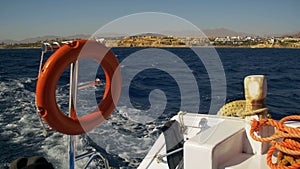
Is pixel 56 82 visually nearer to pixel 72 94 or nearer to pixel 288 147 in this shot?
pixel 72 94

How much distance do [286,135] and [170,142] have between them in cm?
120

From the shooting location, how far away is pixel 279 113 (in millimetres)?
7980

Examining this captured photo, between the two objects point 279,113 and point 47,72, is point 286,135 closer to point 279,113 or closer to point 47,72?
point 47,72

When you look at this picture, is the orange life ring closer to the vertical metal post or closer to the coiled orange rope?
the vertical metal post

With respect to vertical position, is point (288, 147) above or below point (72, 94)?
below

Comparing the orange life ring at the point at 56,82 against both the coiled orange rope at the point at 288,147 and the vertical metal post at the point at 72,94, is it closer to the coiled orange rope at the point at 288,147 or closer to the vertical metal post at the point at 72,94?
the vertical metal post at the point at 72,94

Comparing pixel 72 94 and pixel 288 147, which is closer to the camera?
pixel 288 147

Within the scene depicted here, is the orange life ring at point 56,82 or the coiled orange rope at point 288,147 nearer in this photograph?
the coiled orange rope at point 288,147

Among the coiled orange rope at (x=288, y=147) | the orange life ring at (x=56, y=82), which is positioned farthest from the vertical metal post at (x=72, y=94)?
the coiled orange rope at (x=288, y=147)

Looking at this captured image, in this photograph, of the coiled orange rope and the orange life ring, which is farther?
the orange life ring

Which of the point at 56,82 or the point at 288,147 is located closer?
the point at 288,147

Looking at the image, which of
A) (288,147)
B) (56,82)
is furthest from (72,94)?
(288,147)

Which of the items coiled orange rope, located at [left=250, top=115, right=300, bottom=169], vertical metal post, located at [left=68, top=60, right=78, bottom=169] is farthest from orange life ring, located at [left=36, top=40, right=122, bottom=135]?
coiled orange rope, located at [left=250, top=115, right=300, bottom=169]

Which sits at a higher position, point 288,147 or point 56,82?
point 56,82
